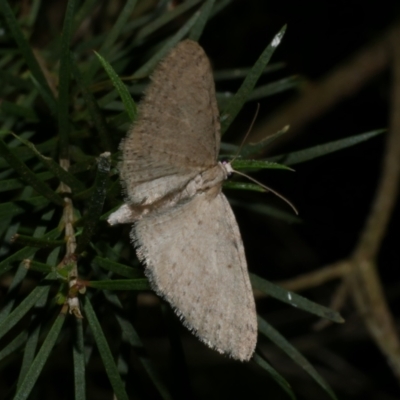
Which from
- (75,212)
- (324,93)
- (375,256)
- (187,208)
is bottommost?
(375,256)

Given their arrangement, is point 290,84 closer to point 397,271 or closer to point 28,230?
point 28,230

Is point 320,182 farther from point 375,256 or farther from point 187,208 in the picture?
point 187,208

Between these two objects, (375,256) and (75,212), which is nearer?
(75,212)

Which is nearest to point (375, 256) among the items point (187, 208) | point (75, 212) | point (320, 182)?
point (320, 182)

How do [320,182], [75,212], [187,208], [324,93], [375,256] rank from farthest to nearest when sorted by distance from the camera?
[320,182], [324,93], [375,256], [187,208], [75,212]

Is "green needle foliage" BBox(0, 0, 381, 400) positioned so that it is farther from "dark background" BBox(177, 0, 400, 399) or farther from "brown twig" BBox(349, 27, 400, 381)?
"dark background" BBox(177, 0, 400, 399)

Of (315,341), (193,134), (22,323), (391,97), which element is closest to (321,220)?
(315,341)

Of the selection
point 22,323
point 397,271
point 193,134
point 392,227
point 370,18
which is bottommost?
point 397,271
